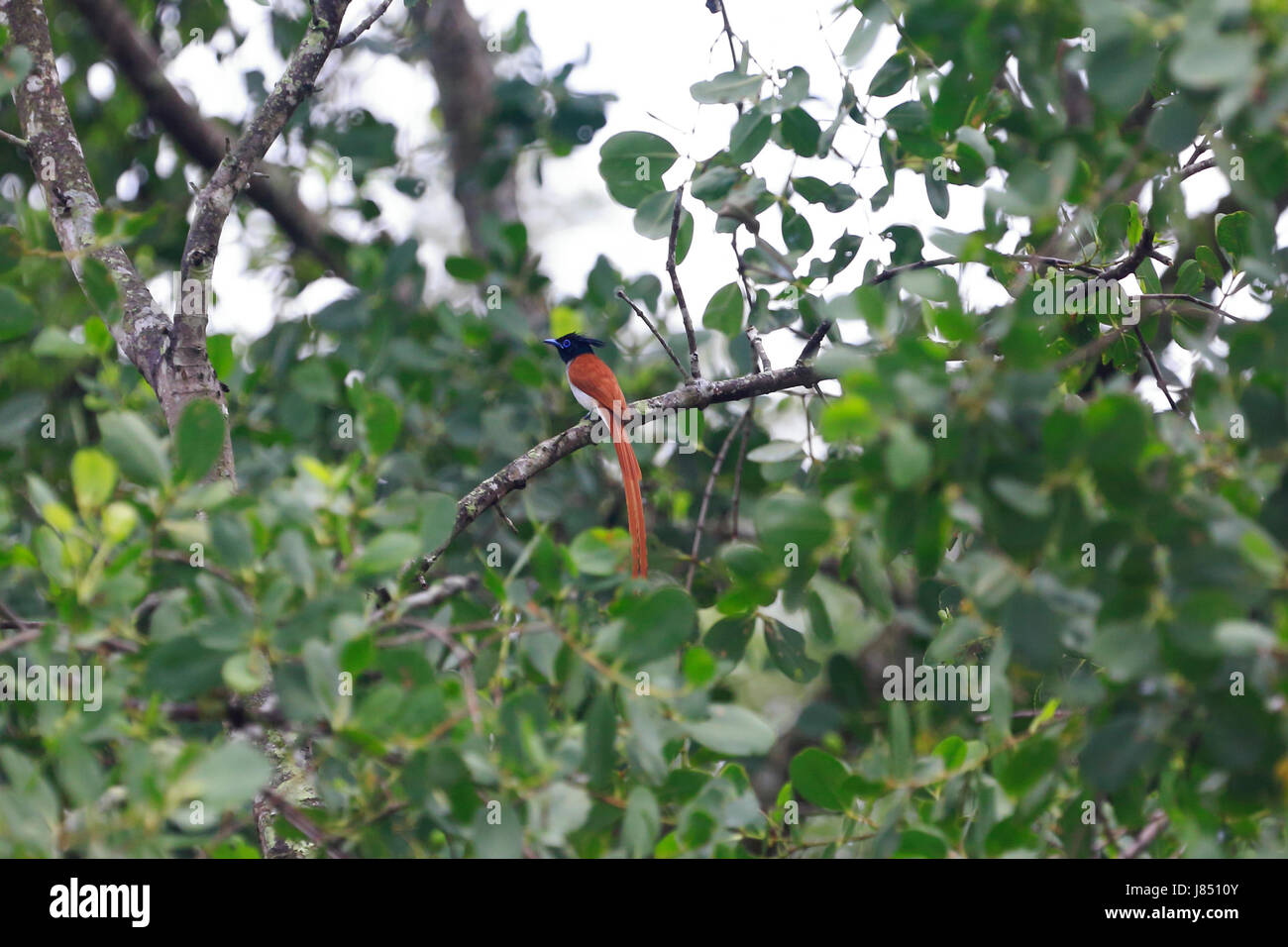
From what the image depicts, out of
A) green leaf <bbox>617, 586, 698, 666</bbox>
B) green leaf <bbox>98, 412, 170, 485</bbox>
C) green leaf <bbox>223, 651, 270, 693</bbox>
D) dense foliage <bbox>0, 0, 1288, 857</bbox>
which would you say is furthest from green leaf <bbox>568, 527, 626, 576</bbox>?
green leaf <bbox>98, 412, 170, 485</bbox>

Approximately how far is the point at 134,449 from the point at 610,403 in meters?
2.30

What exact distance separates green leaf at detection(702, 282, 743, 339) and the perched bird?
1.24 ft

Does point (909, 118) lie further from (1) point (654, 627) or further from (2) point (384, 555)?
(2) point (384, 555)

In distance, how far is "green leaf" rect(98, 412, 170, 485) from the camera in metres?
1.45

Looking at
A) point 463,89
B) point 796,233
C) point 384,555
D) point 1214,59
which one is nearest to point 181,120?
point 463,89

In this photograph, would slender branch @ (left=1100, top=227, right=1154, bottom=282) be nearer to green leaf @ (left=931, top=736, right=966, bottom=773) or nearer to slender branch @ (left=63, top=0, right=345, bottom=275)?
green leaf @ (left=931, top=736, right=966, bottom=773)

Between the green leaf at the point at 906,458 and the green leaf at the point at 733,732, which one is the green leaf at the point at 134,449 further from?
the green leaf at the point at 906,458

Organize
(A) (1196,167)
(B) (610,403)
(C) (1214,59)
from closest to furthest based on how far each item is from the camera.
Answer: (C) (1214,59), (A) (1196,167), (B) (610,403)

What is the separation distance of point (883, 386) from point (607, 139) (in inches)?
59.0

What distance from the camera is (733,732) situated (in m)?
1.50

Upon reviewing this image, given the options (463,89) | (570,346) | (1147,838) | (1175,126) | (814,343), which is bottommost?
(1147,838)

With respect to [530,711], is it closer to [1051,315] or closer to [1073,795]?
[1073,795]

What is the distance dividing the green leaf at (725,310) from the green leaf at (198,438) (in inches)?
65.0
